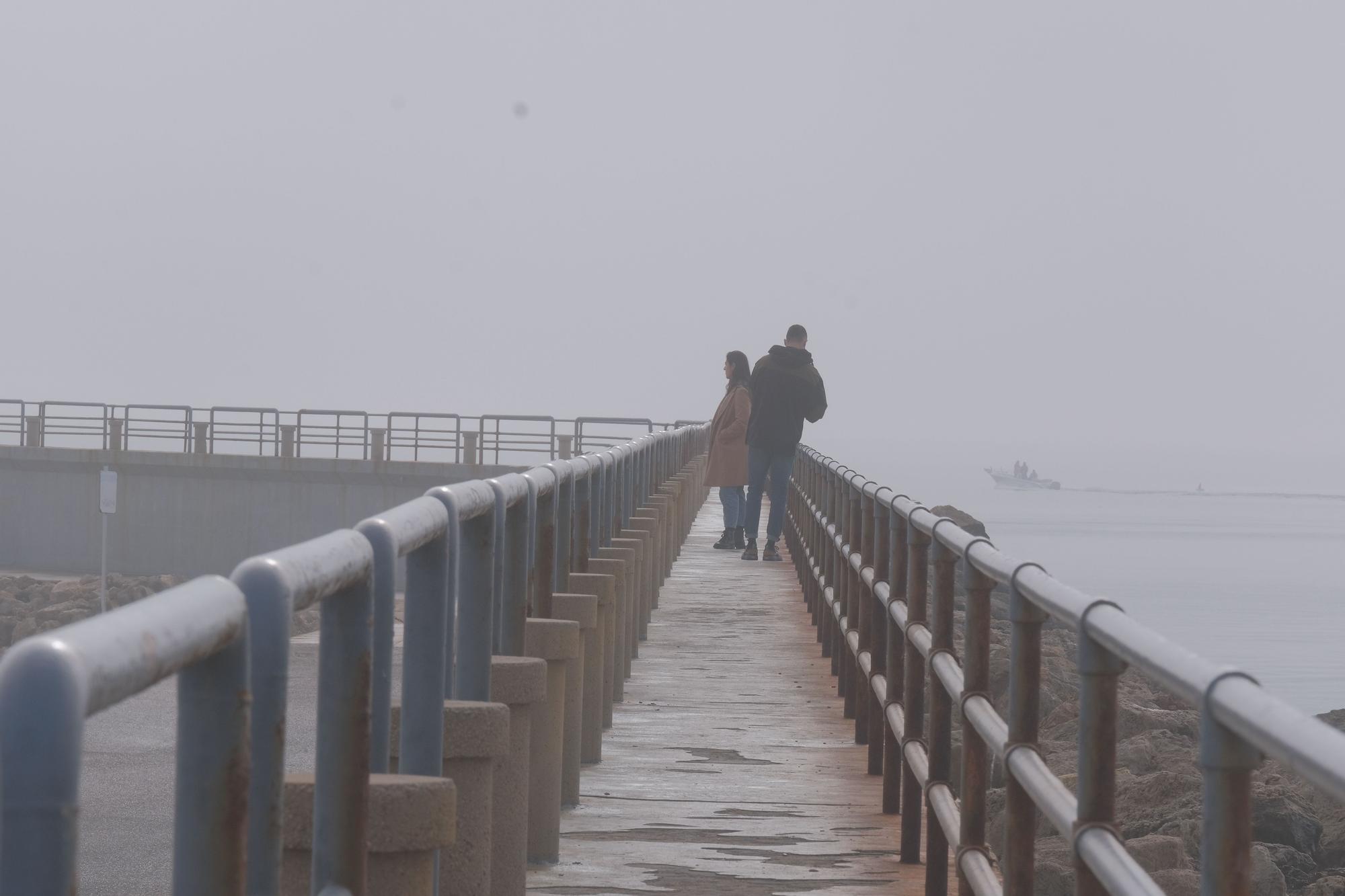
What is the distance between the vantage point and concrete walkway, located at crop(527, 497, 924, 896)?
18.5 feet

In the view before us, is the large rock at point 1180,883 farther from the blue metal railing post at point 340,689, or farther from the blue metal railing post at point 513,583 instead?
the blue metal railing post at point 340,689

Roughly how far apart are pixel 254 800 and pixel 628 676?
7.77 m


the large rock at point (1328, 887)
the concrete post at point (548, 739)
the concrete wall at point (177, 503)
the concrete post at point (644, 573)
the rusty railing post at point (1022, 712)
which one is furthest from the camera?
the concrete wall at point (177, 503)

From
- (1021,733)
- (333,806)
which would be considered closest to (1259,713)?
(333,806)

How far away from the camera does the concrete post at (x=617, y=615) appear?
25.8 feet

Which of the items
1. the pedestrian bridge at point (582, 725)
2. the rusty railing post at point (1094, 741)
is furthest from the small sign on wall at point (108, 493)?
the rusty railing post at point (1094, 741)

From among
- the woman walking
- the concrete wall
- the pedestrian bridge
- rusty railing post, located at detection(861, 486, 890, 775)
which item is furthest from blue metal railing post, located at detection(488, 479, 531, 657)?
the concrete wall

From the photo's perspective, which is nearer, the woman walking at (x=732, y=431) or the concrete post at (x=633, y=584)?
the concrete post at (x=633, y=584)

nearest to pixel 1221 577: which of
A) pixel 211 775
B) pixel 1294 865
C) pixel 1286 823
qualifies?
pixel 1286 823

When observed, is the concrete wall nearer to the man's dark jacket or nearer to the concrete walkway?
the man's dark jacket

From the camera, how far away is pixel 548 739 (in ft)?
18.2

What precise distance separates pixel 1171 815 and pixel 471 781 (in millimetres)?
6320

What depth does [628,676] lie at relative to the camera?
993 centimetres

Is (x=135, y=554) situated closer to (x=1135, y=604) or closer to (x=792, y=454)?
(x=1135, y=604)
